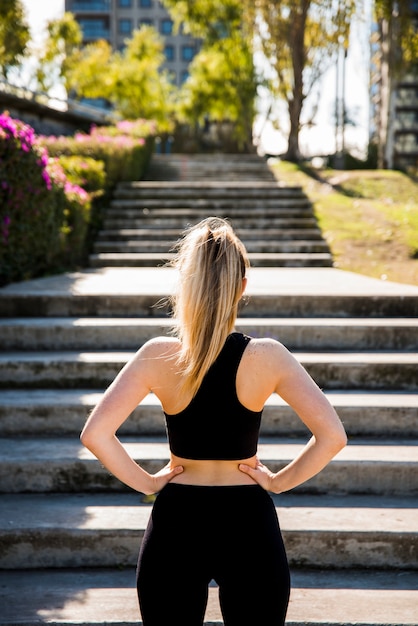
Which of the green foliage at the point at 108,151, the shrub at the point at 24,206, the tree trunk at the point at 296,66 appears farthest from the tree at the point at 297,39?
the shrub at the point at 24,206

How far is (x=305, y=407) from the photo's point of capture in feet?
7.03

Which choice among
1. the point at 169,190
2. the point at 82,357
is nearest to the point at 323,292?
the point at 82,357

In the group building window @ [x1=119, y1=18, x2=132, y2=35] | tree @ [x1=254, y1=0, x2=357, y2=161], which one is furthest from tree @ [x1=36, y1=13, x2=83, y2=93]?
building window @ [x1=119, y1=18, x2=132, y2=35]

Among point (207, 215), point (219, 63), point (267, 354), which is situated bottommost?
point (267, 354)

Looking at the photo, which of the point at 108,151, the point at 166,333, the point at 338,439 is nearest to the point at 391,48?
the point at 108,151

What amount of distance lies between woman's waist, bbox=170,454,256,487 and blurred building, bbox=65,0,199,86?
83.0 meters

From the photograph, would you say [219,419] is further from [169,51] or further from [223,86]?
[169,51]

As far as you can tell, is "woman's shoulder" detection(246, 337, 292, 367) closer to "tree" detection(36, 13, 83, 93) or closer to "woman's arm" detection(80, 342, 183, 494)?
"woman's arm" detection(80, 342, 183, 494)

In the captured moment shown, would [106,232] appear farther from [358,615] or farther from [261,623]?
[261,623]

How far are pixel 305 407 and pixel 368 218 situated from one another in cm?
1024

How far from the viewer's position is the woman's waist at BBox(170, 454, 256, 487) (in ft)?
7.09

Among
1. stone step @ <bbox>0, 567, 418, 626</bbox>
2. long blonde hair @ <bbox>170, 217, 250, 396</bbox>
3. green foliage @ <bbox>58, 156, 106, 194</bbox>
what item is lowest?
stone step @ <bbox>0, 567, 418, 626</bbox>

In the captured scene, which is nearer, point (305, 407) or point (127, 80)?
point (305, 407)

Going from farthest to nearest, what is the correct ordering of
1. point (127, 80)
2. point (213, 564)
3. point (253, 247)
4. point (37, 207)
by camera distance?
point (127, 80) < point (253, 247) < point (37, 207) < point (213, 564)
